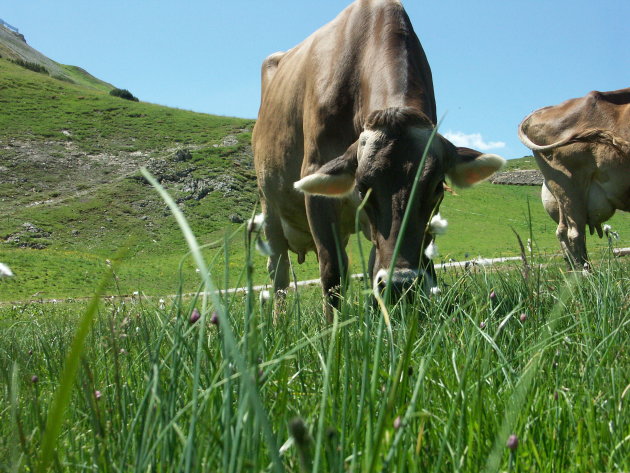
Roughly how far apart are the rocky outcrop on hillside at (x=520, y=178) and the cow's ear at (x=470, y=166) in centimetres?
3642

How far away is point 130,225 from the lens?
3334cm

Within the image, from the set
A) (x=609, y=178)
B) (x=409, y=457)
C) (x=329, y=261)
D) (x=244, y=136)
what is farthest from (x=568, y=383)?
(x=244, y=136)

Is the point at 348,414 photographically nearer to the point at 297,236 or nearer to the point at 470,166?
the point at 470,166

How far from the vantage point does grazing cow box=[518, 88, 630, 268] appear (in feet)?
30.2

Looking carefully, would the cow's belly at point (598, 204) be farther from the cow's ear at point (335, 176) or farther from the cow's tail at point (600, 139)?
the cow's ear at point (335, 176)

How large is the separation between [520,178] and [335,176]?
39093mm

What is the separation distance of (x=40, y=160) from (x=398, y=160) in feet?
135

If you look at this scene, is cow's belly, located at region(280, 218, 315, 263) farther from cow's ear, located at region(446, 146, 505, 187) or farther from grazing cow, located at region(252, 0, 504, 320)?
cow's ear, located at region(446, 146, 505, 187)

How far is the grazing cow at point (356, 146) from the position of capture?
4367 millimetres

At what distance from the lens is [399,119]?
4438 mm

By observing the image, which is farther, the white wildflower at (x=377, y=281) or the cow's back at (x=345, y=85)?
the cow's back at (x=345, y=85)

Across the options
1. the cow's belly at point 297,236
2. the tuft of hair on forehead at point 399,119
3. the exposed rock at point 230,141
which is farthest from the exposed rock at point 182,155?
the tuft of hair on forehead at point 399,119

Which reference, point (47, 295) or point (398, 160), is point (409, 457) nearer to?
point (398, 160)

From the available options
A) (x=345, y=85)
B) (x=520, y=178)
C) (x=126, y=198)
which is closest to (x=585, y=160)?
(x=345, y=85)
